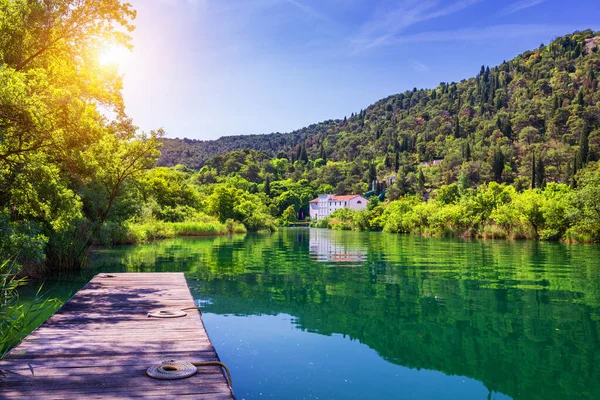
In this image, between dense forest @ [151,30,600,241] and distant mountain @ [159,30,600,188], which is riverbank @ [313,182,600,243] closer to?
dense forest @ [151,30,600,241]

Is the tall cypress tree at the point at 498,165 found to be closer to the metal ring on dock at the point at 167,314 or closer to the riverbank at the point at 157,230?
the riverbank at the point at 157,230

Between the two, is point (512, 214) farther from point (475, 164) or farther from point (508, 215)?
point (475, 164)

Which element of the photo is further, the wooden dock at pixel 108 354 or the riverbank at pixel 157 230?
the riverbank at pixel 157 230

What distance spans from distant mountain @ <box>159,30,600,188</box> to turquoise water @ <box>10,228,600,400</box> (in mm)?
64770

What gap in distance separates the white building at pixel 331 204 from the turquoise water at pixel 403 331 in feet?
352

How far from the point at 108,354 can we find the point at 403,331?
624 centimetres

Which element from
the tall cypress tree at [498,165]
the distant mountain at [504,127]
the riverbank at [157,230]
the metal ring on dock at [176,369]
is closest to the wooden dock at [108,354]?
the metal ring on dock at [176,369]

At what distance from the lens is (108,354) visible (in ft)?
18.7

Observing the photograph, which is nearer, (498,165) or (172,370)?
(172,370)

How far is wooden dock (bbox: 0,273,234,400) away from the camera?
173 inches

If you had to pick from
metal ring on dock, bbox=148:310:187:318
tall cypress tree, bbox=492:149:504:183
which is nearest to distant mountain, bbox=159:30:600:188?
tall cypress tree, bbox=492:149:504:183

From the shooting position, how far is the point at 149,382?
15.2 feet

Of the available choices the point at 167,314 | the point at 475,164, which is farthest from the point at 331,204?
the point at 167,314

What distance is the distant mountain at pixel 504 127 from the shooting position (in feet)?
303
